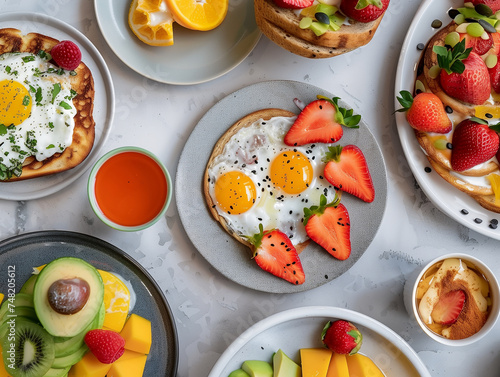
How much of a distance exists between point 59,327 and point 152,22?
1341 millimetres

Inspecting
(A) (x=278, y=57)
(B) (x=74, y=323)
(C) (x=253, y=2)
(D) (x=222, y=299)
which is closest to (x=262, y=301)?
(D) (x=222, y=299)

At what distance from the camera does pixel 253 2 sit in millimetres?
2316

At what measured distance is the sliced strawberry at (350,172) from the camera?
2242mm

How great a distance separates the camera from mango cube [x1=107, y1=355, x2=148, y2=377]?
79.8 inches

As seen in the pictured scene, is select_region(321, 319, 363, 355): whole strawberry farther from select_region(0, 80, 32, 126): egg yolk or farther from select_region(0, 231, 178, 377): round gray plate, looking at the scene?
select_region(0, 80, 32, 126): egg yolk

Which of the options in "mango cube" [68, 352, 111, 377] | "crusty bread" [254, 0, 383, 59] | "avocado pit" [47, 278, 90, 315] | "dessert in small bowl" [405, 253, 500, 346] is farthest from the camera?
"dessert in small bowl" [405, 253, 500, 346]

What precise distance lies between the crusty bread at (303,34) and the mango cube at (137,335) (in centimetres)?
137

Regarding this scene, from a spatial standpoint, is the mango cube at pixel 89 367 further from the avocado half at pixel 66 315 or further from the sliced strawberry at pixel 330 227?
the sliced strawberry at pixel 330 227

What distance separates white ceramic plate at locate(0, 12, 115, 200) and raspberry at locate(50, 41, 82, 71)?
0.44ft

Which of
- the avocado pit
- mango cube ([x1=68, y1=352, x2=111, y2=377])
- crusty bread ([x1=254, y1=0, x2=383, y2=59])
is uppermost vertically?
crusty bread ([x1=254, y1=0, x2=383, y2=59])

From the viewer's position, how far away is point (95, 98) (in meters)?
2.22

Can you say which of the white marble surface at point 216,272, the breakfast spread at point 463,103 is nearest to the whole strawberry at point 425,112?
the breakfast spread at point 463,103

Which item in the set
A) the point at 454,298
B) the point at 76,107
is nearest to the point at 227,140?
the point at 76,107

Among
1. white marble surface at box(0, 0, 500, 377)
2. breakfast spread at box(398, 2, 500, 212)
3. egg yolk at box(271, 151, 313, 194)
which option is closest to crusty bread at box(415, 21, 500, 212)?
breakfast spread at box(398, 2, 500, 212)
